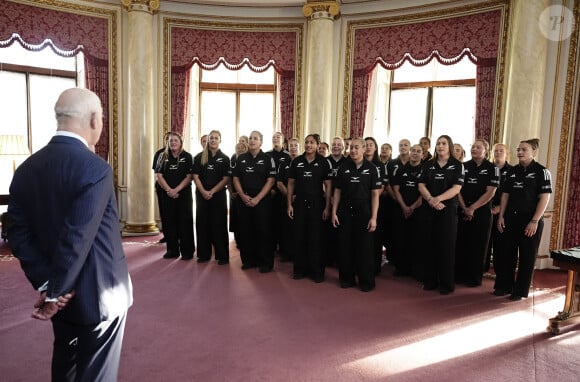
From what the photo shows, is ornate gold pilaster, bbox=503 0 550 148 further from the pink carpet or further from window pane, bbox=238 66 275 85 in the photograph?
window pane, bbox=238 66 275 85

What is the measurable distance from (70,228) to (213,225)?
140 inches

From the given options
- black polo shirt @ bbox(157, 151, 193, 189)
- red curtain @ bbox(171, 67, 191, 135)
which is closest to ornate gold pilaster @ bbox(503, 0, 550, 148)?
black polo shirt @ bbox(157, 151, 193, 189)

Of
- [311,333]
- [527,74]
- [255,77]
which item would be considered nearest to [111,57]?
[255,77]

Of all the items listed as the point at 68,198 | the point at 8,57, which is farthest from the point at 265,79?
the point at 68,198

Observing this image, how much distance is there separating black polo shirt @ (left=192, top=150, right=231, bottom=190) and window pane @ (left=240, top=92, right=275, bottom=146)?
9.16 feet

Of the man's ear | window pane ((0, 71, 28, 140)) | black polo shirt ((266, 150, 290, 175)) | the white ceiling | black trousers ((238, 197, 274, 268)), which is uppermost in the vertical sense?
the white ceiling

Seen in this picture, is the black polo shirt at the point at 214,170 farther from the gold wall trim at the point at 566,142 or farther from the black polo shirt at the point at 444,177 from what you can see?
the gold wall trim at the point at 566,142

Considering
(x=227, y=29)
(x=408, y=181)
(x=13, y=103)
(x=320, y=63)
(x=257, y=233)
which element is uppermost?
(x=227, y=29)

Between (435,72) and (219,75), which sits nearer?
(435,72)

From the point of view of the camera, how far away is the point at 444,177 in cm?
405

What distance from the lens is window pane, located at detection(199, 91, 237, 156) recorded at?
7.71m

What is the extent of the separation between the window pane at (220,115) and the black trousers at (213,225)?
9.18ft

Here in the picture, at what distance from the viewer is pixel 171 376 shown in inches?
99.7

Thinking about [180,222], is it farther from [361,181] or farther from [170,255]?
[361,181]
